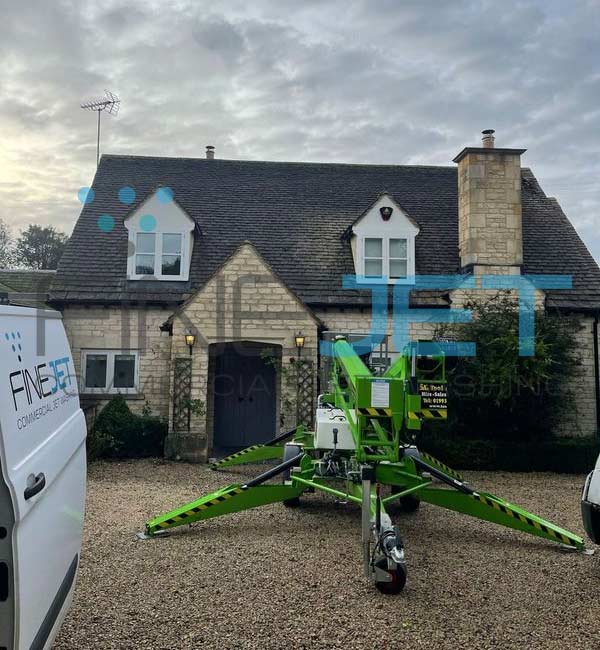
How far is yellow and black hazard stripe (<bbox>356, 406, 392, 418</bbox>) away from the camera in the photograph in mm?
6148

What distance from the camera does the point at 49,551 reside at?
307 cm

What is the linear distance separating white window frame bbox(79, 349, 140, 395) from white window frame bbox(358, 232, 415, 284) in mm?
6539

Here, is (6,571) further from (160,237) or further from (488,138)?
(488,138)

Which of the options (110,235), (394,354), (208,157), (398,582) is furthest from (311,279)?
(398,582)

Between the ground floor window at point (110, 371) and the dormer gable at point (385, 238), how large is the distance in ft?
21.9

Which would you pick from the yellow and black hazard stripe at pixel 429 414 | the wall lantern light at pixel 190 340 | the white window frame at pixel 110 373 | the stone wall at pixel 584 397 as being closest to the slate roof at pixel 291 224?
the stone wall at pixel 584 397

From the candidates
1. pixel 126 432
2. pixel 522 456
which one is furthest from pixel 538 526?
pixel 126 432

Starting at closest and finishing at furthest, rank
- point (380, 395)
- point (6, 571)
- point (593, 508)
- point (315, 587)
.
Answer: point (6, 571) < point (315, 587) < point (593, 508) < point (380, 395)

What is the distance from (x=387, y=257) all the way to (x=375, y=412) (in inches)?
379

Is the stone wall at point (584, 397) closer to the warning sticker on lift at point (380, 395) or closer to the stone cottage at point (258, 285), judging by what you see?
the stone cottage at point (258, 285)

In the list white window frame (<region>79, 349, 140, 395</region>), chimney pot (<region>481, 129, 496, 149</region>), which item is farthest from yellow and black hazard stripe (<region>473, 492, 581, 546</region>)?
chimney pot (<region>481, 129, 496, 149</region>)

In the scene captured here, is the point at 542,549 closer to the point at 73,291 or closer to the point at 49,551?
the point at 49,551

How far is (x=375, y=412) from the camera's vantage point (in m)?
6.16

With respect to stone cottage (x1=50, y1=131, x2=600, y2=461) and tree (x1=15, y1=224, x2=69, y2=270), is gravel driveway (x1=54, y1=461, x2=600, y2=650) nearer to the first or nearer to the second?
stone cottage (x1=50, y1=131, x2=600, y2=461)
